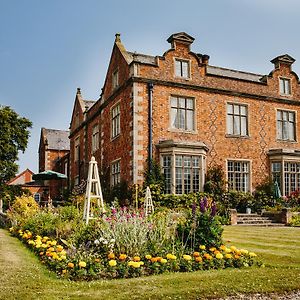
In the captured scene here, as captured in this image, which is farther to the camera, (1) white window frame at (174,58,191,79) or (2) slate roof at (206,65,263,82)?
→ (2) slate roof at (206,65,263,82)

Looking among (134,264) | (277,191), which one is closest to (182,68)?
(277,191)

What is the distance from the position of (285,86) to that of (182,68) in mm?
7335

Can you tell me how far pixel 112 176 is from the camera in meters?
23.7

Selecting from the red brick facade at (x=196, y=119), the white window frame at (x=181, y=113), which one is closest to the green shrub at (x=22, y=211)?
the red brick facade at (x=196, y=119)

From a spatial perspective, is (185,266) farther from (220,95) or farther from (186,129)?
(220,95)

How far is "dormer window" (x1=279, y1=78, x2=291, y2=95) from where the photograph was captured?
25.1 m

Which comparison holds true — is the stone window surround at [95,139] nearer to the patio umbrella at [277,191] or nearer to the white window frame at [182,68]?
the white window frame at [182,68]

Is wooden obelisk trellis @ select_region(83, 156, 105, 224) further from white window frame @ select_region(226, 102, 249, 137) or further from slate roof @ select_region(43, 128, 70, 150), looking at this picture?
slate roof @ select_region(43, 128, 70, 150)

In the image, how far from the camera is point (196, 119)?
22047 mm

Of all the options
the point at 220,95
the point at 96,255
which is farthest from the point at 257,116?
the point at 96,255

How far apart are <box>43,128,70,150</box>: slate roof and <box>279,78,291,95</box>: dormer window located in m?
31.5

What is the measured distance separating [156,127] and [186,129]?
6.03 ft

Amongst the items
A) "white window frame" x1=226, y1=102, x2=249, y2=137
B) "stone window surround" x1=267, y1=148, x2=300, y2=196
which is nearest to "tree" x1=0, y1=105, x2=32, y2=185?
"white window frame" x1=226, y1=102, x2=249, y2=137

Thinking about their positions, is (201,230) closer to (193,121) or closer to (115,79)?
(193,121)
